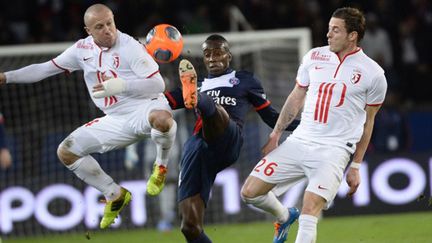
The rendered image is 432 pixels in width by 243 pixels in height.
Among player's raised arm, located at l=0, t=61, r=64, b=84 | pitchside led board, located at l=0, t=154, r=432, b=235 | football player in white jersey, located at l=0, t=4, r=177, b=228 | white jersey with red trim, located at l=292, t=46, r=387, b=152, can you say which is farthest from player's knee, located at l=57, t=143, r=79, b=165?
pitchside led board, located at l=0, t=154, r=432, b=235

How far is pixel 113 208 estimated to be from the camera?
9.89 m

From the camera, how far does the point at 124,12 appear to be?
17.5 m

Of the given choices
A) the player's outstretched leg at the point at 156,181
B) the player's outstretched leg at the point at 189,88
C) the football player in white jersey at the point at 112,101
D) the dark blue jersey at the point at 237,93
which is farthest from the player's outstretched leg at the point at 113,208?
the player's outstretched leg at the point at 189,88

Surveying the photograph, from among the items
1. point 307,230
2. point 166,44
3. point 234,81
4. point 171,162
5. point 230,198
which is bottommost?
point 230,198

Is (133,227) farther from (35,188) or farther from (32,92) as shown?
(32,92)

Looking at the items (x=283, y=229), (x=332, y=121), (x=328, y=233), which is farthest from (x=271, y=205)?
(x=328, y=233)

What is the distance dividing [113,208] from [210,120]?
154 cm

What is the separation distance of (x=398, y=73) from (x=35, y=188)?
19.8 feet

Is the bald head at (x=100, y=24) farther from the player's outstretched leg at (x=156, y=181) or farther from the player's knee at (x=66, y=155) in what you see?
the player's outstretched leg at (x=156, y=181)

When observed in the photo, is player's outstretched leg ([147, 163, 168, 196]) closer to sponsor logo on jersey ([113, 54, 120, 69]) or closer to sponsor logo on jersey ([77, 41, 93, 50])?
sponsor logo on jersey ([113, 54, 120, 69])

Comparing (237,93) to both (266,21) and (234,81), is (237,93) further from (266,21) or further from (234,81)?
(266,21)

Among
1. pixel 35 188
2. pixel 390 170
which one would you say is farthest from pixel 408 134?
pixel 35 188

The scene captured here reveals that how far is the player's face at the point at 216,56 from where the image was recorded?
→ 31.0 feet

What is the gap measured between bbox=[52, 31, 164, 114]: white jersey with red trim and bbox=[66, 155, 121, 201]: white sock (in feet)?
1.63
